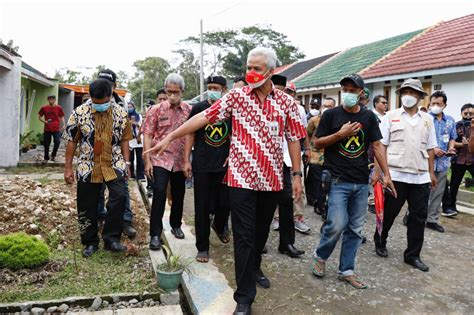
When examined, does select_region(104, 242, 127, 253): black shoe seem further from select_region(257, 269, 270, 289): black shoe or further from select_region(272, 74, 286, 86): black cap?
select_region(272, 74, 286, 86): black cap

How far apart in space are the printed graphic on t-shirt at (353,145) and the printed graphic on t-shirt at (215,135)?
3.93 feet

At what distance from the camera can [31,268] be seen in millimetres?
3928

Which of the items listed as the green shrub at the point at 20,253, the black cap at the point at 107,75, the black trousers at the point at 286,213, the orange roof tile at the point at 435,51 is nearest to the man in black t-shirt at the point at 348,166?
the black trousers at the point at 286,213

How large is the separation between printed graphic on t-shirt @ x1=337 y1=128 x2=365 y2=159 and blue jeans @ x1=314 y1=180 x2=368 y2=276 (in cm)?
28

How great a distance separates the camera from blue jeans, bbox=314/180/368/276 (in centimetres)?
388

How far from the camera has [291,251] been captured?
4.73 m

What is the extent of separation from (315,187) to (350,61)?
1365 cm

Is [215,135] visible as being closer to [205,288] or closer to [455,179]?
[205,288]

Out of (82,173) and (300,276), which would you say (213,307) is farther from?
(82,173)

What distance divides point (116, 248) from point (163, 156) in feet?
3.52

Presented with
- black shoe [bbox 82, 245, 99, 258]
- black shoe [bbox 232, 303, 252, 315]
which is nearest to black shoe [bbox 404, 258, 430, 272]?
black shoe [bbox 232, 303, 252, 315]

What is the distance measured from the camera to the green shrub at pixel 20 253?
3811 millimetres

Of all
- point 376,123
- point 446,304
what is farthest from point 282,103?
point 446,304

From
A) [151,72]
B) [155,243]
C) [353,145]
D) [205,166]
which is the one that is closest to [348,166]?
[353,145]
